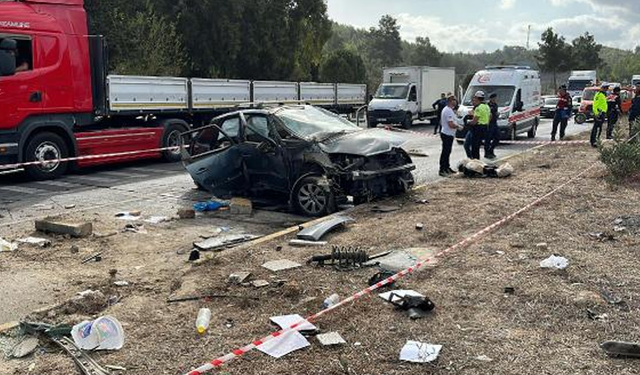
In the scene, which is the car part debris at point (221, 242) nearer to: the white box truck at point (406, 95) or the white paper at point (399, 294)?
the white paper at point (399, 294)

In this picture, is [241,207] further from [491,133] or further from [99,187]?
[491,133]

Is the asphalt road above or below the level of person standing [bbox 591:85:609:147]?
below

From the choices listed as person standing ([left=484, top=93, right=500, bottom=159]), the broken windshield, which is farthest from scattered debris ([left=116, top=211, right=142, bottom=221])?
person standing ([left=484, top=93, right=500, bottom=159])

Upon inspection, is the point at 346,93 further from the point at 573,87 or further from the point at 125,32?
the point at 573,87

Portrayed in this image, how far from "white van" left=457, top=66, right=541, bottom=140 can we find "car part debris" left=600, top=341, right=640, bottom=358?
49.5 feet

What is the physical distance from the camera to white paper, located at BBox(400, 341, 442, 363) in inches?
158

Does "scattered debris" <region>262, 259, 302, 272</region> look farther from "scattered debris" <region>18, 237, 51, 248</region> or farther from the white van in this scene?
the white van

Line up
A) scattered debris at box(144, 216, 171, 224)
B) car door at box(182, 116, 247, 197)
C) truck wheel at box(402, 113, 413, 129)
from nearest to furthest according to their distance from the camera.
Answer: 1. scattered debris at box(144, 216, 171, 224)
2. car door at box(182, 116, 247, 197)
3. truck wheel at box(402, 113, 413, 129)

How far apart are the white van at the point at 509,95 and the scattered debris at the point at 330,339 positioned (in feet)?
49.8

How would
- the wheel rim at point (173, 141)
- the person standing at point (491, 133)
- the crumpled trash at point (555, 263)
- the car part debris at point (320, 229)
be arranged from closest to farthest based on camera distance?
the crumpled trash at point (555, 263)
the car part debris at point (320, 229)
the person standing at point (491, 133)
the wheel rim at point (173, 141)

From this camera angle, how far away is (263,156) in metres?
9.41

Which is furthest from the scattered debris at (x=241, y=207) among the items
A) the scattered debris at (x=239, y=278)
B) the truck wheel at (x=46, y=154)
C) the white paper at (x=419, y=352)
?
the white paper at (x=419, y=352)

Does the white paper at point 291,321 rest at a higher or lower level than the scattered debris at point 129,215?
higher

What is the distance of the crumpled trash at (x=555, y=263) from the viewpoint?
5875mm
